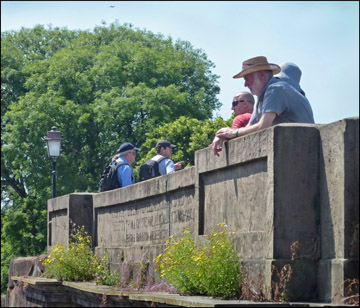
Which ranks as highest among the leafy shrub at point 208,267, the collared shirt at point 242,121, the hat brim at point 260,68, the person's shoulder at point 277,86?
the hat brim at point 260,68

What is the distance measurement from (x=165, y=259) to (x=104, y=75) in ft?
87.8

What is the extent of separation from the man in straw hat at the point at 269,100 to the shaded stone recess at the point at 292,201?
0.65 ft

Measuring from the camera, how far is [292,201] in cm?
680

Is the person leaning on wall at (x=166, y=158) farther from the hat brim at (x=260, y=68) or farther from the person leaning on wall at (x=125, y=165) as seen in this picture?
the hat brim at (x=260, y=68)

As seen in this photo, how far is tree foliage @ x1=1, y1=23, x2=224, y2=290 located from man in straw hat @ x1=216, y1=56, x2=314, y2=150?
23.3 metres

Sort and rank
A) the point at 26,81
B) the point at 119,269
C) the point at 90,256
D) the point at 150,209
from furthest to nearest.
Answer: the point at 26,81 < the point at 90,256 < the point at 119,269 < the point at 150,209

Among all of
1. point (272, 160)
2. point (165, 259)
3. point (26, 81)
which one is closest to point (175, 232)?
point (165, 259)

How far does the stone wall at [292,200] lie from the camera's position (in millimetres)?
6305

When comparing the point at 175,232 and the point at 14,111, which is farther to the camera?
the point at 14,111

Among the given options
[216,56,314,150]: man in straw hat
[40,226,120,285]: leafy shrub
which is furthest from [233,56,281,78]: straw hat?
[40,226,120,285]: leafy shrub

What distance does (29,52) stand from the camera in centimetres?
3997

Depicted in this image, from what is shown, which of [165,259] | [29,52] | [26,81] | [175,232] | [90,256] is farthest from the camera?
[29,52]

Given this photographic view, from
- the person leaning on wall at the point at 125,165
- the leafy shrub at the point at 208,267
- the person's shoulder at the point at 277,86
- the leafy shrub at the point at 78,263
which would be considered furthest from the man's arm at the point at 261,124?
the person leaning on wall at the point at 125,165

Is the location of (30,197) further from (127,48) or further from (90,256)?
(90,256)
